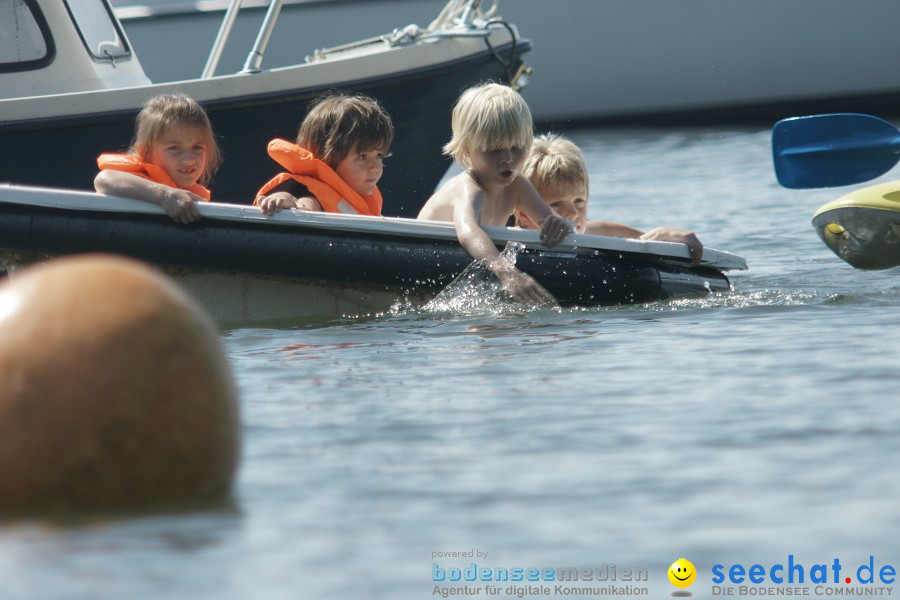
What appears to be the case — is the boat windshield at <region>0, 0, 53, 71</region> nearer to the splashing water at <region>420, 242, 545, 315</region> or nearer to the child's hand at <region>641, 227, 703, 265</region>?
the splashing water at <region>420, 242, 545, 315</region>

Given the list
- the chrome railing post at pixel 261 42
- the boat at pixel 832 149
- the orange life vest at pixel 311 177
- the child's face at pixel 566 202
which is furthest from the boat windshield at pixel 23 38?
the boat at pixel 832 149

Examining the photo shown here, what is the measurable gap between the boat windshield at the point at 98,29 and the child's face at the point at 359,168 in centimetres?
279

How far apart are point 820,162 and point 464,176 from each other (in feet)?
8.14

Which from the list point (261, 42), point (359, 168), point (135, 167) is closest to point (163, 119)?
point (135, 167)

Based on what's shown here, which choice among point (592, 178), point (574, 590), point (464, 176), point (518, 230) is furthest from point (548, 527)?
point (592, 178)

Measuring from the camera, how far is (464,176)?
21.6ft

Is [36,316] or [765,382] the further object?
[765,382]

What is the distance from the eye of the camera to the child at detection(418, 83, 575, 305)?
6.12 m

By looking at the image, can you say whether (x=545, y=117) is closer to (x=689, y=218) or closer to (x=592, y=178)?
(x=592, y=178)

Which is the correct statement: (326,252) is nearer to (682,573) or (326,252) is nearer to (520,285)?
(520,285)

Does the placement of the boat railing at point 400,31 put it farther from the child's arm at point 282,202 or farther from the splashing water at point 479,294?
the splashing water at point 479,294

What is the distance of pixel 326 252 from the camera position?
247 inches

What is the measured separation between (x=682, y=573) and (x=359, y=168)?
3919 mm

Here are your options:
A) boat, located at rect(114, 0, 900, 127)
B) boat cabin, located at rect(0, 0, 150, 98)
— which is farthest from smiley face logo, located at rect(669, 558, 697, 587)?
boat, located at rect(114, 0, 900, 127)
